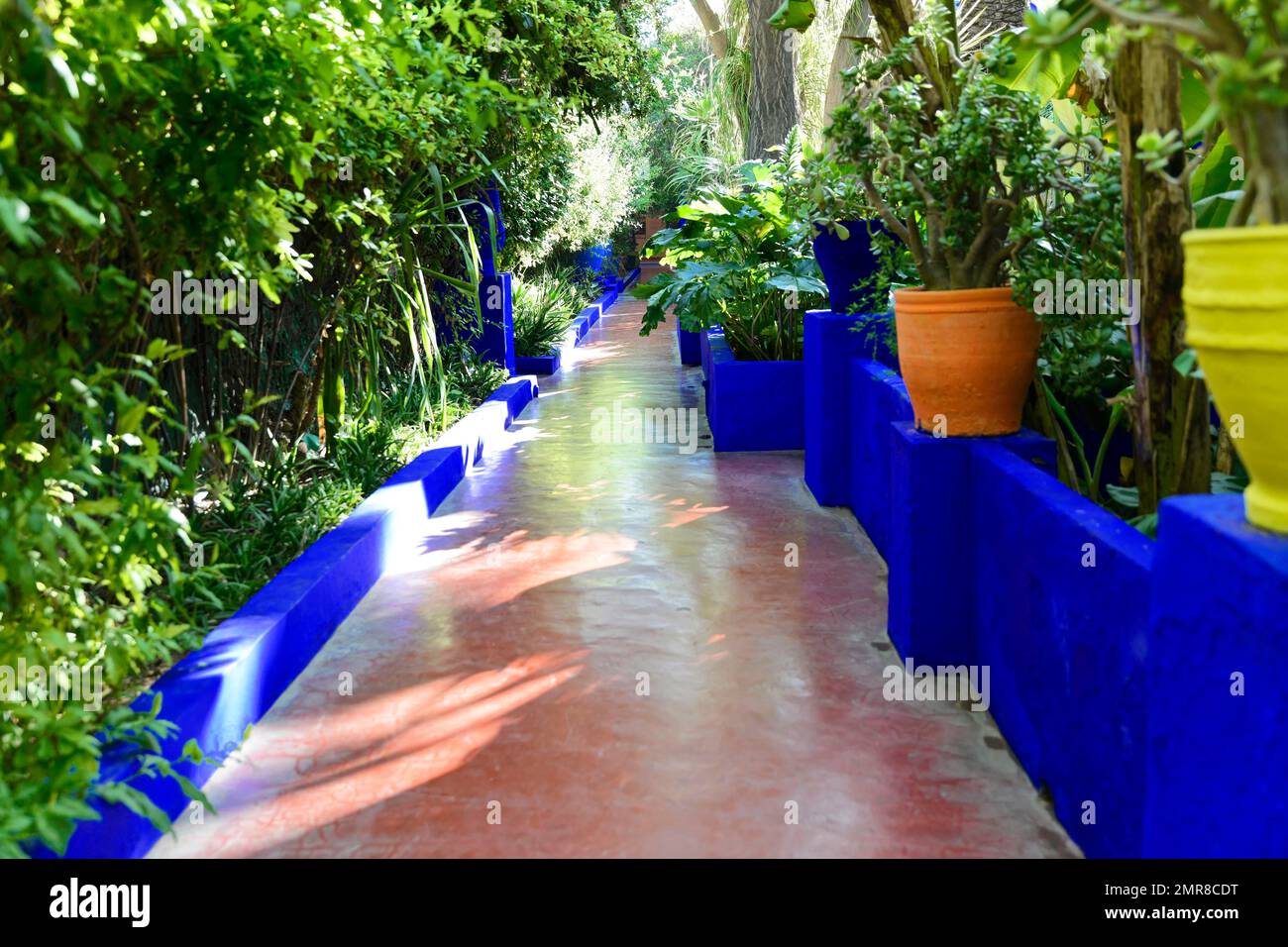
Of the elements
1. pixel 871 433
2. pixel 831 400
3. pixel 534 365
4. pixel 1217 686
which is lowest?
pixel 1217 686

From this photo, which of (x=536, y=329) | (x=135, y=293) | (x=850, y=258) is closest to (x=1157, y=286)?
(x=135, y=293)

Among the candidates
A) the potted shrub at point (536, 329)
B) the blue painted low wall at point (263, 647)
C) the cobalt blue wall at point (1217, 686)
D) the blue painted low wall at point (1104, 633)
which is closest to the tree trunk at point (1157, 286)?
the blue painted low wall at point (1104, 633)

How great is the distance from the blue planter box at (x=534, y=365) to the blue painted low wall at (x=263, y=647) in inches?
288

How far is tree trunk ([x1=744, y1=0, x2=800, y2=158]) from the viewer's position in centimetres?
1431

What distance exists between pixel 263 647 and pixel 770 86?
12.2 meters

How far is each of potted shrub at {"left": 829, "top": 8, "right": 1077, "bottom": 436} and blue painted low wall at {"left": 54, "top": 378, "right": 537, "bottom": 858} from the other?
7.91 feet

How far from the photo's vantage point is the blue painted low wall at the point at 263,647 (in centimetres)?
295

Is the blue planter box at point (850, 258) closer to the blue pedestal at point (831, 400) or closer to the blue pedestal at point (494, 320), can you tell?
the blue pedestal at point (831, 400)

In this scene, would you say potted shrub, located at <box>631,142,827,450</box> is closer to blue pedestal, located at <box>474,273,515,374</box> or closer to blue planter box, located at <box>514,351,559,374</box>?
blue pedestal, located at <box>474,273,515,374</box>

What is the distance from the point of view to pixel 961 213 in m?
4.08

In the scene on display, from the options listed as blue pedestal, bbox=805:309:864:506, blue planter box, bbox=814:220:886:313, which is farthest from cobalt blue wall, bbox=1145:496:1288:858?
blue pedestal, bbox=805:309:864:506

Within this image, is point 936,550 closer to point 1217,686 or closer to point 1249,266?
point 1217,686
